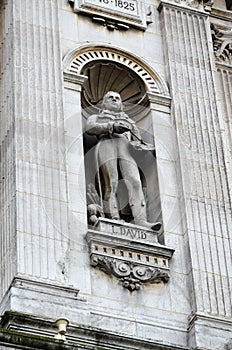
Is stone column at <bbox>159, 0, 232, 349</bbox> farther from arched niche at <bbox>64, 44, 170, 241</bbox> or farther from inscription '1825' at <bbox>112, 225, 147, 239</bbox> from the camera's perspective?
inscription '1825' at <bbox>112, 225, 147, 239</bbox>

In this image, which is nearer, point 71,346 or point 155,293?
point 71,346

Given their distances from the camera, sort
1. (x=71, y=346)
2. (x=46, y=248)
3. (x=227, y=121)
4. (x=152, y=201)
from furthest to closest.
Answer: (x=227, y=121) → (x=152, y=201) → (x=46, y=248) → (x=71, y=346)

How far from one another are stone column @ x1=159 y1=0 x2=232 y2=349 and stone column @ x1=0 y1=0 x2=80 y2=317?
203 cm

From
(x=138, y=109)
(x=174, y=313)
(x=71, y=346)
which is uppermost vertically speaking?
(x=138, y=109)

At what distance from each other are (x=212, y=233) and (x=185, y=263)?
734 millimetres

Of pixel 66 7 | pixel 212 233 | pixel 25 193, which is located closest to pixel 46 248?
pixel 25 193

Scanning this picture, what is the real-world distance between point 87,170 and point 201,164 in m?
1.83

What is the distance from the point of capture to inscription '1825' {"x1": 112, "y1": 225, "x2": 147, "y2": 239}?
2675 cm

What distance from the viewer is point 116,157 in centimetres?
2786

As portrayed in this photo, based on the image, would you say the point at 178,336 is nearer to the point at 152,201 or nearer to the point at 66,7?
the point at 152,201

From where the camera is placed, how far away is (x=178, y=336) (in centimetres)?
2583

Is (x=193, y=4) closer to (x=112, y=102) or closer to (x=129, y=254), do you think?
(x=112, y=102)

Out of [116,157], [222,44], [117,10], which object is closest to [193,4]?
[222,44]

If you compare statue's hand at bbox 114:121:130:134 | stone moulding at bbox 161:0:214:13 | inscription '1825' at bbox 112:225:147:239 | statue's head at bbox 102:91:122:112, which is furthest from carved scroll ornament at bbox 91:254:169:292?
stone moulding at bbox 161:0:214:13
